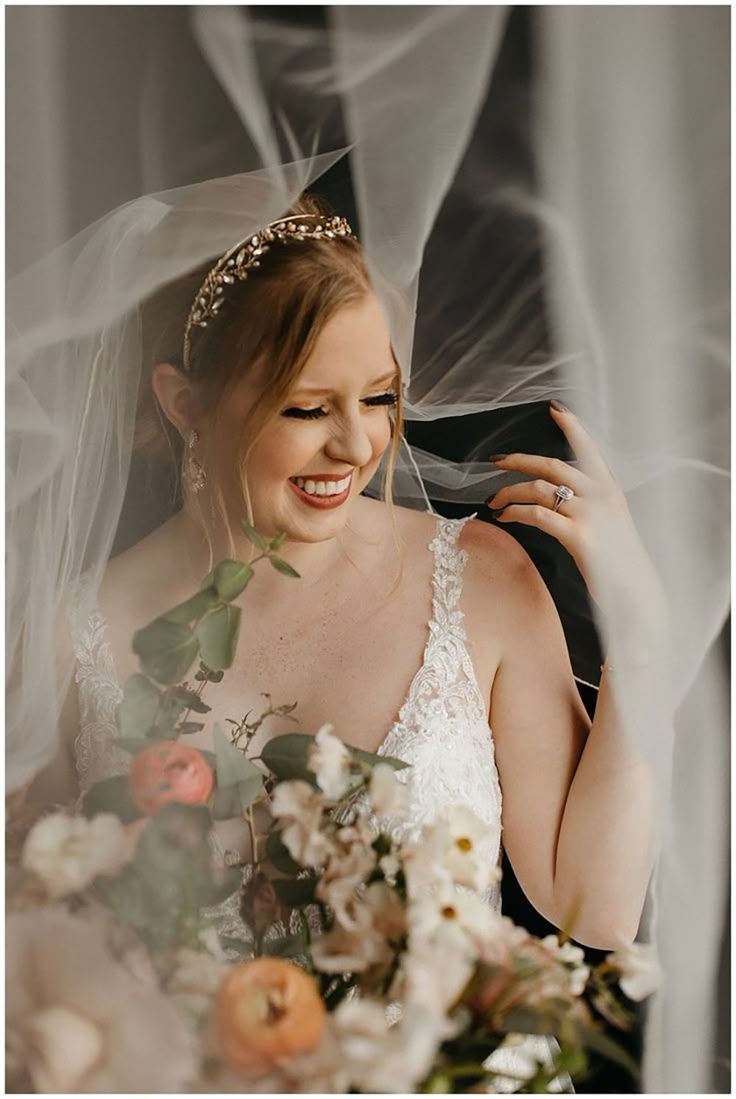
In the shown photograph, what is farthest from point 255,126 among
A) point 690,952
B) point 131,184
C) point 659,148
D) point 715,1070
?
point 715,1070

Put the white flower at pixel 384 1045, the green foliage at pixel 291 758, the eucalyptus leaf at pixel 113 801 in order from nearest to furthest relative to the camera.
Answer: the white flower at pixel 384 1045, the eucalyptus leaf at pixel 113 801, the green foliage at pixel 291 758

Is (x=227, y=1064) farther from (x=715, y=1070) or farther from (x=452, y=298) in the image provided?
(x=452, y=298)

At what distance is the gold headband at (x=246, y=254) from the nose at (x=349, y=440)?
0.62 ft

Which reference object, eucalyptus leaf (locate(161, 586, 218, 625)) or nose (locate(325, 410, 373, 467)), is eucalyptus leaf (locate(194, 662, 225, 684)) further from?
nose (locate(325, 410, 373, 467))

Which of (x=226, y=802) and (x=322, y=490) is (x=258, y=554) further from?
(x=226, y=802)

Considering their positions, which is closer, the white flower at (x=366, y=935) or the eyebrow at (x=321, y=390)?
the white flower at (x=366, y=935)

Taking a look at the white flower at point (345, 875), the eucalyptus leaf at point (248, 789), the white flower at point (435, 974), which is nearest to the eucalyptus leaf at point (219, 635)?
the eucalyptus leaf at point (248, 789)

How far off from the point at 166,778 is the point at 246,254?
0.60m

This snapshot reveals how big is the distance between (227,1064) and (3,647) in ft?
1.57

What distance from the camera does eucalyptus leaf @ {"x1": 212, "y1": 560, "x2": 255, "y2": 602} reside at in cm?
91

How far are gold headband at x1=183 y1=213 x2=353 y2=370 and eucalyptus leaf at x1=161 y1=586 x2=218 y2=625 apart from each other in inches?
14.5

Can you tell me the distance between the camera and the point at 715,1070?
103 centimetres

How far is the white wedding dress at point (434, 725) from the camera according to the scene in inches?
45.9

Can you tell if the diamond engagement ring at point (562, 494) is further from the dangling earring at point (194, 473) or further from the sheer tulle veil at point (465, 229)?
the dangling earring at point (194, 473)
